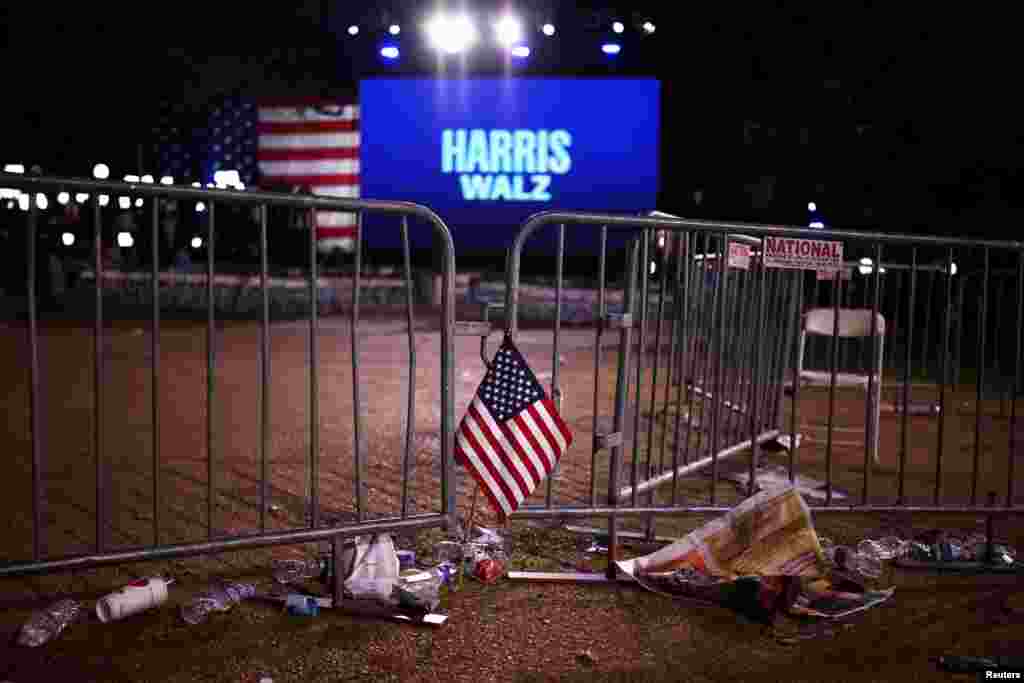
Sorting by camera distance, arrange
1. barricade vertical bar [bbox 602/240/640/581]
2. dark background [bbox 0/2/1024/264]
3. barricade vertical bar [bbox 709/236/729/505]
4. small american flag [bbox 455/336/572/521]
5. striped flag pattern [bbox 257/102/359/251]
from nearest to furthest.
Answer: small american flag [bbox 455/336/572/521], barricade vertical bar [bbox 602/240/640/581], barricade vertical bar [bbox 709/236/729/505], dark background [bbox 0/2/1024/264], striped flag pattern [bbox 257/102/359/251]

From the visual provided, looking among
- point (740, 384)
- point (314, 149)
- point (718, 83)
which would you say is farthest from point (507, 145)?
point (740, 384)

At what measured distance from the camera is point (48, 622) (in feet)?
12.1

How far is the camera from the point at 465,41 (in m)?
18.1

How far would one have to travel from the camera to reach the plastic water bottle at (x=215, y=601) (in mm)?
3846

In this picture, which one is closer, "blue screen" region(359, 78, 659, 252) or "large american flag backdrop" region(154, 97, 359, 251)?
"blue screen" region(359, 78, 659, 252)

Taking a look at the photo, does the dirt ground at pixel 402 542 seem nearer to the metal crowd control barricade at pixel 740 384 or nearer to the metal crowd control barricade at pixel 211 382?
the metal crowd control barricade at pixel 740 384

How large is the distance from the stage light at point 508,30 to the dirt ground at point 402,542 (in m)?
9.75

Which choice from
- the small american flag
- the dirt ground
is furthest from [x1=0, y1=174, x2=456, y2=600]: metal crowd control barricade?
the dirt ground

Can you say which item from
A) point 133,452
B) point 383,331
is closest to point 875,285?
point 133,452

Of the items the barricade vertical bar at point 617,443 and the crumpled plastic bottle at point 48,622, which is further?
the barricade vertical bar at point 617,443

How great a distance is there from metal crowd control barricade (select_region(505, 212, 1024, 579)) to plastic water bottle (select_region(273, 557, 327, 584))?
0.98m

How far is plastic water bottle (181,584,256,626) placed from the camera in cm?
385

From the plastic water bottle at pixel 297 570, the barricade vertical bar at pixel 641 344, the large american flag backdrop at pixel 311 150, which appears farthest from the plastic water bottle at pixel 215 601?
the large american flag backdrop at pixel 311 150

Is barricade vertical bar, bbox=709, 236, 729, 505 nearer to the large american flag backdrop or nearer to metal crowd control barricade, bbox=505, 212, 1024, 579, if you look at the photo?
metal crowd control barricade, bbox=505, 212, 1024, 579
